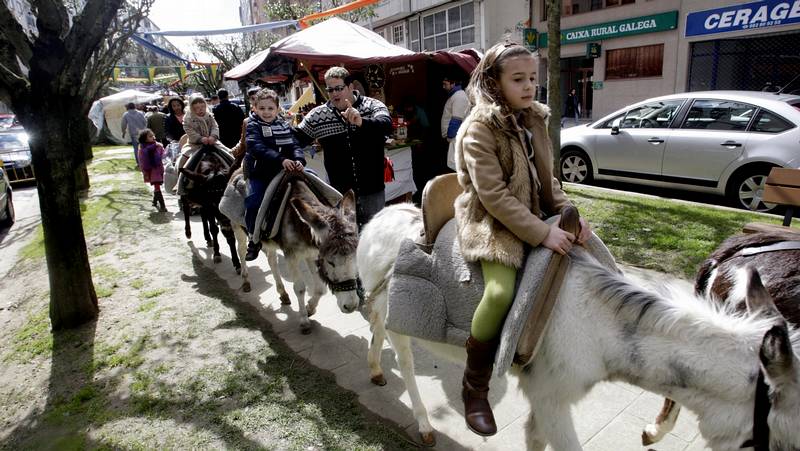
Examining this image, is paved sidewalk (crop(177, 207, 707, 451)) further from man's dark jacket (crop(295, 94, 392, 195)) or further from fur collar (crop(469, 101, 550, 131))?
man's dark jacket (crop(295, 94, 392, 195))

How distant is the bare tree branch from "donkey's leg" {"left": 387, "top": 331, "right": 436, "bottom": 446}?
4.48m

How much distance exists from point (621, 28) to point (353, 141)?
1857 centimetres

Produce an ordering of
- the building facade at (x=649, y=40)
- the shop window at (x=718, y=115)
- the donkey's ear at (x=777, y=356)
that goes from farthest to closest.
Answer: the building facade at (x=649, y=40) → the shop window at (x=718, y=115) → the donkey's ear at (x=777, y=356)

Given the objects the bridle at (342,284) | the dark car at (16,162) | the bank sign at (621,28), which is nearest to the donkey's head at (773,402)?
the bridle at (342,284)

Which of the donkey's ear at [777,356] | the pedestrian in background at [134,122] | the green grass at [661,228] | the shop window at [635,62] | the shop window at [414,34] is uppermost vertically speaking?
the shop window at [414,34]

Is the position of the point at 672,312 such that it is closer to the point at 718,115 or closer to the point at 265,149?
the point at 265,149

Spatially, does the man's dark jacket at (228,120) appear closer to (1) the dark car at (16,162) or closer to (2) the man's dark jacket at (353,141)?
(2) the man's dark jacket at (353,141)

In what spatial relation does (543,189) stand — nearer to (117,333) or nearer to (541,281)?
(541,281)

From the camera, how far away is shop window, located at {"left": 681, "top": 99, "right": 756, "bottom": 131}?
7.04 meters

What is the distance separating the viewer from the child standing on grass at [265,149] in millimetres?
4691

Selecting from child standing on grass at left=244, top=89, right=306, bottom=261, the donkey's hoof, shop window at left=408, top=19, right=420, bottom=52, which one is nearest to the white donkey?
the donkey's hoof

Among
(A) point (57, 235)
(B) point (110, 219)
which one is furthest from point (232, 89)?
(A) point (57, 235)

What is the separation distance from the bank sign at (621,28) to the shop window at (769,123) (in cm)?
1265

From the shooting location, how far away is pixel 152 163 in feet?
31.7
